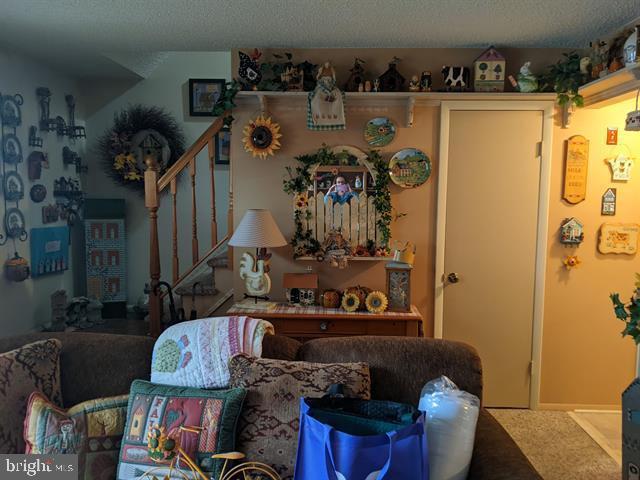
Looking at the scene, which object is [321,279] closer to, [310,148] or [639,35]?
[310,148]

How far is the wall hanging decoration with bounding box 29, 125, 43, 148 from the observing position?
12.1 feet

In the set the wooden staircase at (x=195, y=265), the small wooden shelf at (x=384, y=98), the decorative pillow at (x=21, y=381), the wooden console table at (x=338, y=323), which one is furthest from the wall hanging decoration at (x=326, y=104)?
the decorative pillow at (x=21, y=381)

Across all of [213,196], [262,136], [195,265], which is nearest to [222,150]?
[213,196]

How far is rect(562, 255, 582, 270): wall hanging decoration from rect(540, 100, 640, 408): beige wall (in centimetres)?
3

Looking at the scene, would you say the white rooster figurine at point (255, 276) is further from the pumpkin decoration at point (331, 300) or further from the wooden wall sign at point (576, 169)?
the wooden wall sign at point (576, 169)

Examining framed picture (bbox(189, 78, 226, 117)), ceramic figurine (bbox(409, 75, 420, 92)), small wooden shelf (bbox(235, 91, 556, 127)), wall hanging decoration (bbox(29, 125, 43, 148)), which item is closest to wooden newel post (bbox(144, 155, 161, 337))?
small wooden shelf (bbox(235, 91, 556, 127))

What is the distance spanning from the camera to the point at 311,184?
3207mm

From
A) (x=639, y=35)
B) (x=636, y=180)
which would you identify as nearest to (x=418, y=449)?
(x=639, y=35)

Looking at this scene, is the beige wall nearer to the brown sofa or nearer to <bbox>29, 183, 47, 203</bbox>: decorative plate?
the brown sofa

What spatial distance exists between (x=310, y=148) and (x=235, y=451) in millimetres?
2095

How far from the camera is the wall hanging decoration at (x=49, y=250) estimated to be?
148 inches

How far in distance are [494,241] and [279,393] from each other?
2.12 m

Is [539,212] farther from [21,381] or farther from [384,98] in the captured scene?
[21,381]

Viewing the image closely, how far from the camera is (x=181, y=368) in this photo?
1.79m
